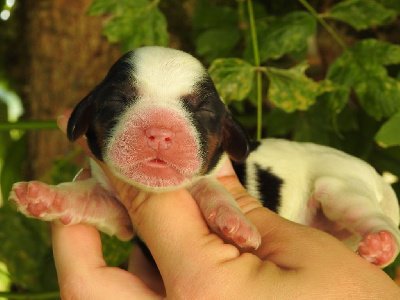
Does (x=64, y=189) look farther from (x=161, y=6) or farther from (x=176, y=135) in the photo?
(x=161, y=6)

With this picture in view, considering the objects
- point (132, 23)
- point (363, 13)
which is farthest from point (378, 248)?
point (132, 23)

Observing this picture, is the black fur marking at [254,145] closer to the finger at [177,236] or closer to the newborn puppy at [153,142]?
the newborn puppy at [153,142]

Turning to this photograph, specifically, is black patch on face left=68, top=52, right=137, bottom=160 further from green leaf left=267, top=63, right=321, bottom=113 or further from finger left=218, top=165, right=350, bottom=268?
green leaf left=267, top=63, right=321, bottom=113

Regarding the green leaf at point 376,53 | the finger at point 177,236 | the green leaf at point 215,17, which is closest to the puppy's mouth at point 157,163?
the finger at point 177,236

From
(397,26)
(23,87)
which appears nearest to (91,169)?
(23,87)

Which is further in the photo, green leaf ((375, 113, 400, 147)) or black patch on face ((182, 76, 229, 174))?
green leaf ((375, 113, 400, 147))

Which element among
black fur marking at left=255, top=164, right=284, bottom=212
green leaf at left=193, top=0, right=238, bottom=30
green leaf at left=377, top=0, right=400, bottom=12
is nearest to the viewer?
black fur marking at left=255, top=164, right=284, bottom=212

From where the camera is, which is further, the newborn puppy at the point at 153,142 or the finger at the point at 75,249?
the finger at the point at 75,249

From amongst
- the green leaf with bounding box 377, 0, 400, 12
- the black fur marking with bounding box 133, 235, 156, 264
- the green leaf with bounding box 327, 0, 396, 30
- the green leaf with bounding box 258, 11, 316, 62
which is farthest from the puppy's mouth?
the green leaf with bounding box 377, 0, 400, 12
